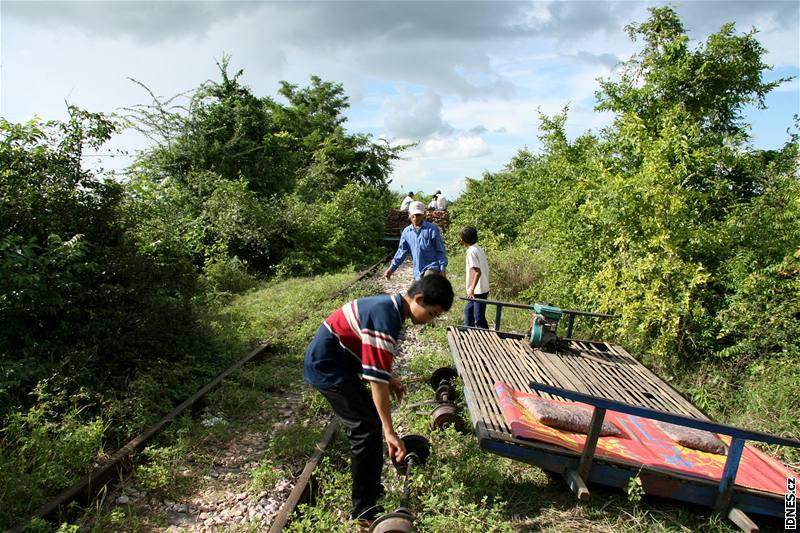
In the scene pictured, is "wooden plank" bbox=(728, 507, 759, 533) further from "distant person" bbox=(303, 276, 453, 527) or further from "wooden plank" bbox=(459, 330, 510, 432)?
"distant person" bbox=(303, 276, 453, 527)

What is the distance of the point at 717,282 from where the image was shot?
603 cm

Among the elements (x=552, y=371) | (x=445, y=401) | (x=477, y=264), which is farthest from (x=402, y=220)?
(x=445, y=401)

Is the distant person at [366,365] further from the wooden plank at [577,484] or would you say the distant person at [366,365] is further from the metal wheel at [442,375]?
the metal wheel at [442,375]

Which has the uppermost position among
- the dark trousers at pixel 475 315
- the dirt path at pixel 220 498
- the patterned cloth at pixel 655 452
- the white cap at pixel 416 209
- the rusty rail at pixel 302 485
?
the white cap at pixel 416 209

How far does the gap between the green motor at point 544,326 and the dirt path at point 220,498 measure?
3483mm

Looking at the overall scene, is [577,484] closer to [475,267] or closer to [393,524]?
[393,524]

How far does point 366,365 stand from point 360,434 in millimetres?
651

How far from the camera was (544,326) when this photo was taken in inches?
252

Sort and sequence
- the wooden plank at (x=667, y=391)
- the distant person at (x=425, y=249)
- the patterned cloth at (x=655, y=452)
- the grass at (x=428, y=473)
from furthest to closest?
the distant person at (x=425, y=249)
the wooden plank at (x=667, y=391)
the patterned cloth at (x=655, y=452)
the grass at (x=428, y=473)

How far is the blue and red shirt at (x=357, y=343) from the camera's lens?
3.12 meters

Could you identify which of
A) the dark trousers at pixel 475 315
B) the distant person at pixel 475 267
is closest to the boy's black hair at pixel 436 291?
the distant person at pixel 475 267

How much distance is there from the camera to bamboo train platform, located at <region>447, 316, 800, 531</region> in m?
3.59

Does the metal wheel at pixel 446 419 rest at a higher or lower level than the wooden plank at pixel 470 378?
lower

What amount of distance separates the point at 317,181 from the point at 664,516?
A: 21713mm
